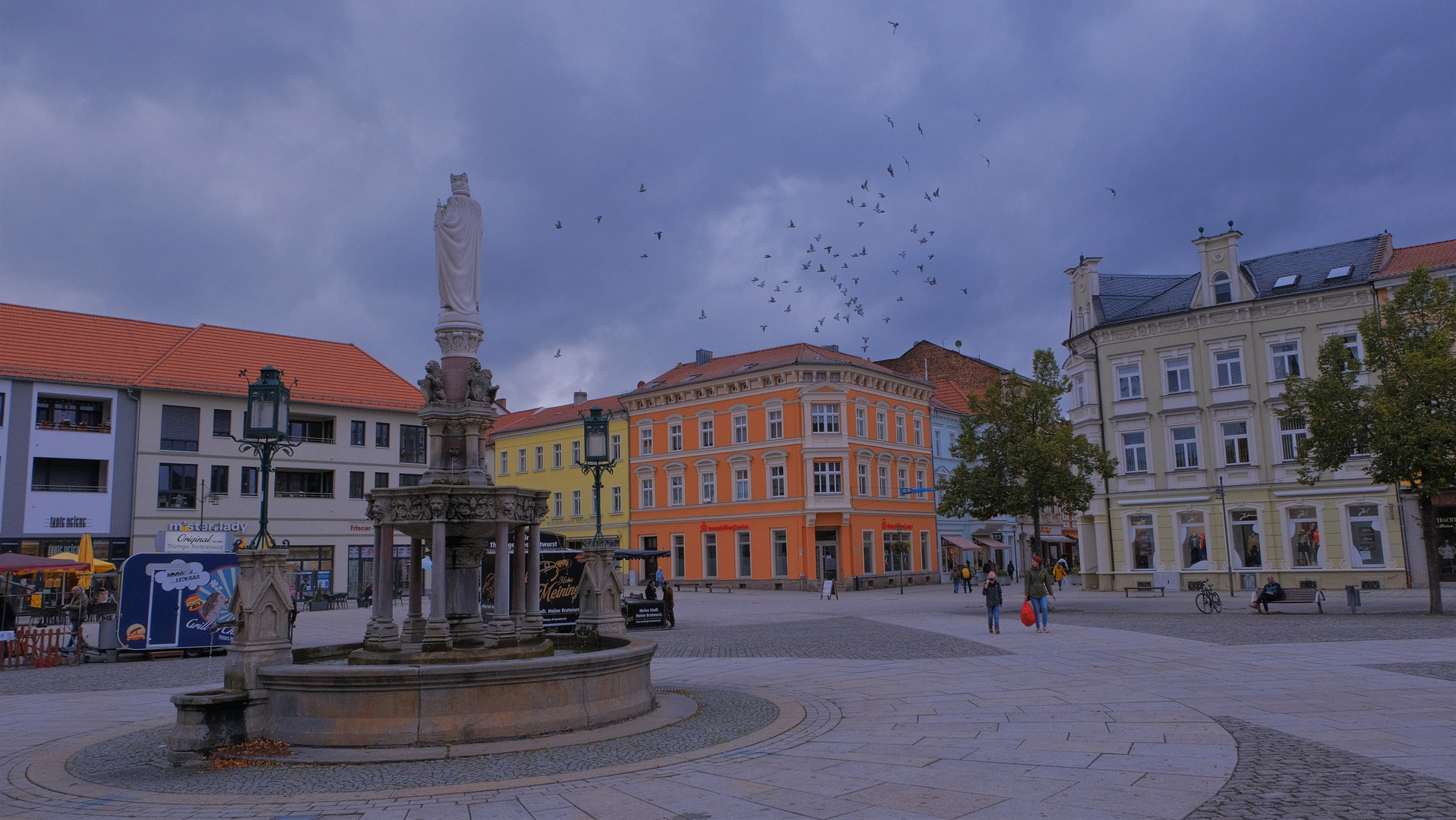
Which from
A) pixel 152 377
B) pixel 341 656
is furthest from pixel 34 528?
pixel 341 656

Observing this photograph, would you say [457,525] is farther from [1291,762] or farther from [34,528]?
[34,528]

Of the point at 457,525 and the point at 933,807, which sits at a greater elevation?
the point at 457,525

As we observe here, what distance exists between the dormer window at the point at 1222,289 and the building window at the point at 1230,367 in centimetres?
210

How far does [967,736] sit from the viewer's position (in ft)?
30.7

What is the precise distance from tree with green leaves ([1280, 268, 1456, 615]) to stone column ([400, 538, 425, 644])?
879 inches

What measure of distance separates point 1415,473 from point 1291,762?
19.9 metres

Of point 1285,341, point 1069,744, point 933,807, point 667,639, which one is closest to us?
point 933,807

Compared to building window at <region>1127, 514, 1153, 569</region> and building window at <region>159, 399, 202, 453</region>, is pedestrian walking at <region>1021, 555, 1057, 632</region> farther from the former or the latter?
building window at <region>159, 399, 202, 453</region>

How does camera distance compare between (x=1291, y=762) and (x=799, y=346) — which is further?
(x=799, y=346)

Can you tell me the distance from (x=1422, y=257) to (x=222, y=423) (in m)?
49.9

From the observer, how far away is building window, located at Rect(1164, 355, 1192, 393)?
38.7 m

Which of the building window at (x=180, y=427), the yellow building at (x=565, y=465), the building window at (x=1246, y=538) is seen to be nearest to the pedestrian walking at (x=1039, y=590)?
the building window at (x=1246, y=538)

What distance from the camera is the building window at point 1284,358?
120ft

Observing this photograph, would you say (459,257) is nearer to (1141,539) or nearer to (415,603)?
(415,603)
